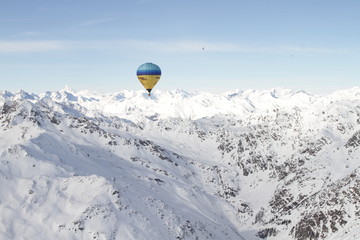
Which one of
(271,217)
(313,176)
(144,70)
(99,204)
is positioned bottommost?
(271,217)

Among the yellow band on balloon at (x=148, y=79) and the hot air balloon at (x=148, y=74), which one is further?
the yellow band on balloon at (x=148, y=79)

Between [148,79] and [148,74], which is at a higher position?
[148,74]

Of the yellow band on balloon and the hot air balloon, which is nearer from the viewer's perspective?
the hot air balloon

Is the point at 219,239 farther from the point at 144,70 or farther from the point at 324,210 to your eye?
the point at 144,70

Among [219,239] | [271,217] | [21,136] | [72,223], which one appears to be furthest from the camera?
[21,136]

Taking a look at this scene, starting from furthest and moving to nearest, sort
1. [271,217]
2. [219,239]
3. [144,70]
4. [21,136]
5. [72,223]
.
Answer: [21,136] → [271,217] → [219,239] → [144,70] → [72,223]

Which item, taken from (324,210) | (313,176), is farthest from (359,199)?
(313,176)

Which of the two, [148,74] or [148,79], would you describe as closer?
[148,74]

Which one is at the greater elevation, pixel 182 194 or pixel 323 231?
pixel 323 231
